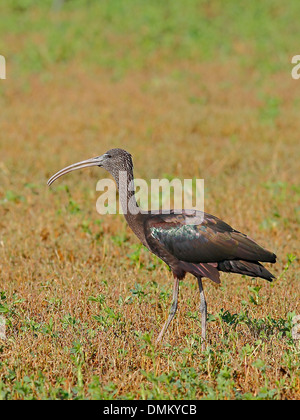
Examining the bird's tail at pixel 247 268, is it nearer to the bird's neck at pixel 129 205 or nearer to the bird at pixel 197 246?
the bird at pixel 197 246

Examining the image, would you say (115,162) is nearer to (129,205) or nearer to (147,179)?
(129,205)

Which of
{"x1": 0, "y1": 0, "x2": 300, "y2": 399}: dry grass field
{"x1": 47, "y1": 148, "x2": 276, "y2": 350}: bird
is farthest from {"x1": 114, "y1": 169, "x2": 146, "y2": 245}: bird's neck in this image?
{"x1": 0, "y1": 0, "x2": 300, "y2": 399}: dry grass field

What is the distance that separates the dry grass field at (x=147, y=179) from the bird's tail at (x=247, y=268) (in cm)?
38

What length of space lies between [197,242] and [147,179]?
17.7 ft

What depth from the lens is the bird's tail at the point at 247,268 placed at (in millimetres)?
A: 5410

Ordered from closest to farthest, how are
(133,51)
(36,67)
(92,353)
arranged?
(92,353) → (36,67) → (133,51)

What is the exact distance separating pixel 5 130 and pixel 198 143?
4.03 m

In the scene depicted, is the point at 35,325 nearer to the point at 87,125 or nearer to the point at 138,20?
the point at 87,125

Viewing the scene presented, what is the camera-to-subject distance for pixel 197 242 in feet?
17.9

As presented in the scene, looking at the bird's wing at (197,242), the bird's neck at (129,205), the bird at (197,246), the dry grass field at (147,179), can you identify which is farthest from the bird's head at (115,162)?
the dry grass field at (147,179)

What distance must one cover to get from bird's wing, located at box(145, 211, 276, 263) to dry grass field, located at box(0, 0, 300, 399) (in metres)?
0.55

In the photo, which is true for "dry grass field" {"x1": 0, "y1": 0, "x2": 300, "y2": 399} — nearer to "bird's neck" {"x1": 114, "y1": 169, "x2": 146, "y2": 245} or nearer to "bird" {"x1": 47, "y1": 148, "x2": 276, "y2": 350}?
"bird" {"x1": 47, "y1": 148, "x2": 276, "y2": 350}

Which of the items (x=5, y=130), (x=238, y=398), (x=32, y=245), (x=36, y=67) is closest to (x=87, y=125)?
(x=5, y=130)

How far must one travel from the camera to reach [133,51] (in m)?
20.4
